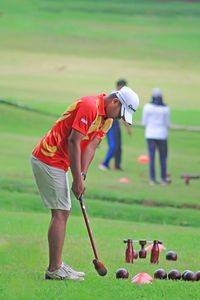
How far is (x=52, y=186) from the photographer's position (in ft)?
40.1

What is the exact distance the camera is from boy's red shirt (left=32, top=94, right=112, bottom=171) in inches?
469

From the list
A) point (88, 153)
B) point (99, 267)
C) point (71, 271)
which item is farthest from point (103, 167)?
point (71, 271)

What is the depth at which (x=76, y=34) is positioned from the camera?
62375mm

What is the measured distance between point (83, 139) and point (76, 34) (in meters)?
50.4

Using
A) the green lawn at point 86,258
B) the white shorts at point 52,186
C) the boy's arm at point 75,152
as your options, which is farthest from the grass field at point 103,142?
the boy's arm at point 75,152

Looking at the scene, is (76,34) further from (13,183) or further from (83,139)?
(83,139)

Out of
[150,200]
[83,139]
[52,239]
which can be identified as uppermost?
[83,139]

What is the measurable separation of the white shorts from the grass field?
2.64 feet

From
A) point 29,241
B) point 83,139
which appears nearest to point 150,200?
point 29,241

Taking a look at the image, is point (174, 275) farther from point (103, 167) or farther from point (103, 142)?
point (103, 142)

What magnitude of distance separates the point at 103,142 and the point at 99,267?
21.3m

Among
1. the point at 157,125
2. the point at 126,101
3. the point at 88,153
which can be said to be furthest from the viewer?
the point at 157,125

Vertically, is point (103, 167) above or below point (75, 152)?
below

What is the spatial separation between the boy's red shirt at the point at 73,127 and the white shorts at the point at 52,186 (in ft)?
0.21
